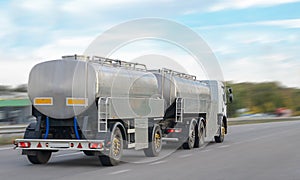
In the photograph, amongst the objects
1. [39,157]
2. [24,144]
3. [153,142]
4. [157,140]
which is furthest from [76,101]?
[157,140]

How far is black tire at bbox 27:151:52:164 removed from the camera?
51.7 feet

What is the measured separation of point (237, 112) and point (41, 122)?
81.2 m

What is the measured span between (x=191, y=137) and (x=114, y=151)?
24.3 feet

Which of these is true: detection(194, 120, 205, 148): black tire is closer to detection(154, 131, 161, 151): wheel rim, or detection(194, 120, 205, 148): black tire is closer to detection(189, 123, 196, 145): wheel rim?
detection(189, 123, 196, 145): wheel rim

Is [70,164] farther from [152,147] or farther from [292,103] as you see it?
[292,103]

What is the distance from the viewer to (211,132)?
83.9 ft

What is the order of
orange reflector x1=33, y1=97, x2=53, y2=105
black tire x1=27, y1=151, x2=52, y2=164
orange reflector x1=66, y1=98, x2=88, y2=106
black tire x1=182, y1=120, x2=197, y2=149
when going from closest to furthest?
orange reflector x1=66, y1=98, x2=88, y2=106, orange reflector x1=33, y1=97, x2=53, y2=105, black tire x1=27, y1=151, x2=52, y2=164, black tire x1=182, y1=120, x2=197, y2=149

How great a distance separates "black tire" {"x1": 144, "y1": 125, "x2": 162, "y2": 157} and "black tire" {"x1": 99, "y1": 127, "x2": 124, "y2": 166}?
2.30 metres

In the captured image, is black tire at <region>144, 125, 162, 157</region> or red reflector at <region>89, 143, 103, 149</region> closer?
red reflector at <region>89, 143, 103, 149</region>

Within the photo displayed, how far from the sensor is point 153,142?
18141mm

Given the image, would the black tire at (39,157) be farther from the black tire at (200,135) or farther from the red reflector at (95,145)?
the black tire at (200,135)

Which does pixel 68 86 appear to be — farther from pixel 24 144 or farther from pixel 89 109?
pixel 24 144

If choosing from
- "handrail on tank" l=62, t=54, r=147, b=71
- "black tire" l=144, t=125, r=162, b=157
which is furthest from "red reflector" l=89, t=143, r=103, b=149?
"black tire" l=144, t=125, r=162, b=157

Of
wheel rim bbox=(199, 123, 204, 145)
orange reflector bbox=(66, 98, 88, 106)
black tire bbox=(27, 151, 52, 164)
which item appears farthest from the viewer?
wheel rim bbox=(199, 123, 204, 145)
